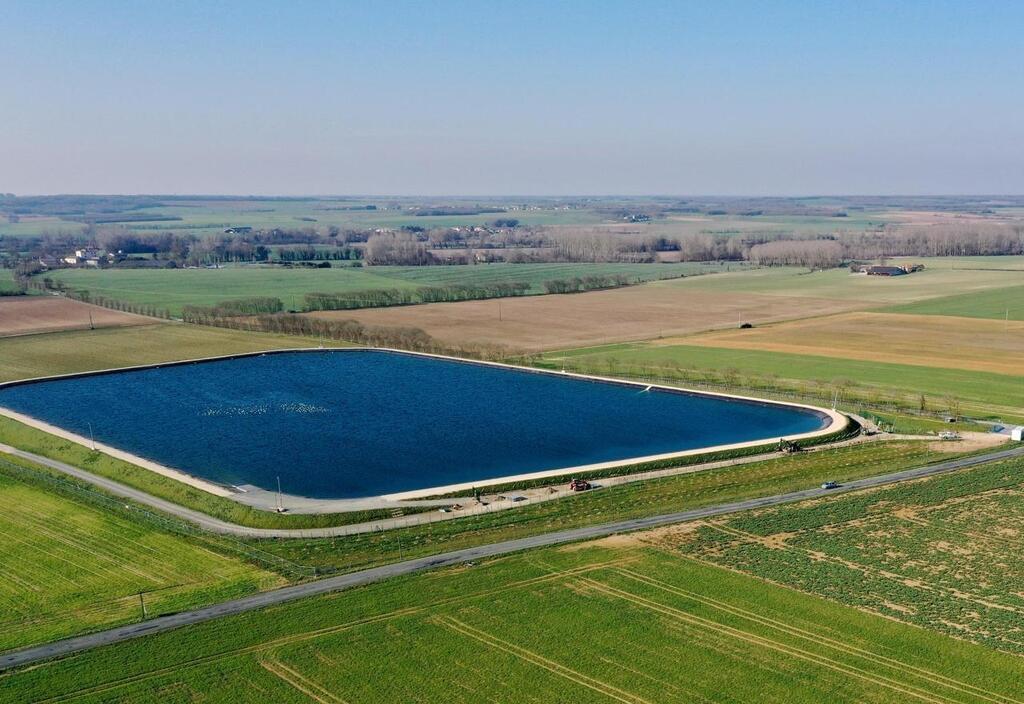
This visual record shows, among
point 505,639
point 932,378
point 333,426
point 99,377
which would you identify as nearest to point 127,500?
point 333,426

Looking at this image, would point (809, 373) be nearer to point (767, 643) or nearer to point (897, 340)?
point (897, 340)

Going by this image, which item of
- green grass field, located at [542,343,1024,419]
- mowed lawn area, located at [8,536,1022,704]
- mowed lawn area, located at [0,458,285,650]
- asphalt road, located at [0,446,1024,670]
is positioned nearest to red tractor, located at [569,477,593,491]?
asphalt road, located at [0,446,1024,670]

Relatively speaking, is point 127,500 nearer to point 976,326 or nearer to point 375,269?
point 976,326

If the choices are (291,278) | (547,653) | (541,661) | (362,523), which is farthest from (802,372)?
(291,278)

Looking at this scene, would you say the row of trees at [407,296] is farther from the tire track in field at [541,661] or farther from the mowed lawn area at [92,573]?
the tire track in field at [541,661]

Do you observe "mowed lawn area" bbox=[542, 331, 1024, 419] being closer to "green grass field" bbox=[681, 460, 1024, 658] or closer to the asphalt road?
the asphalt road

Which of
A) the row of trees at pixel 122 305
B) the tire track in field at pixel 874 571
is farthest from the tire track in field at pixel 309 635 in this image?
the row of trees at pixel 122 305
